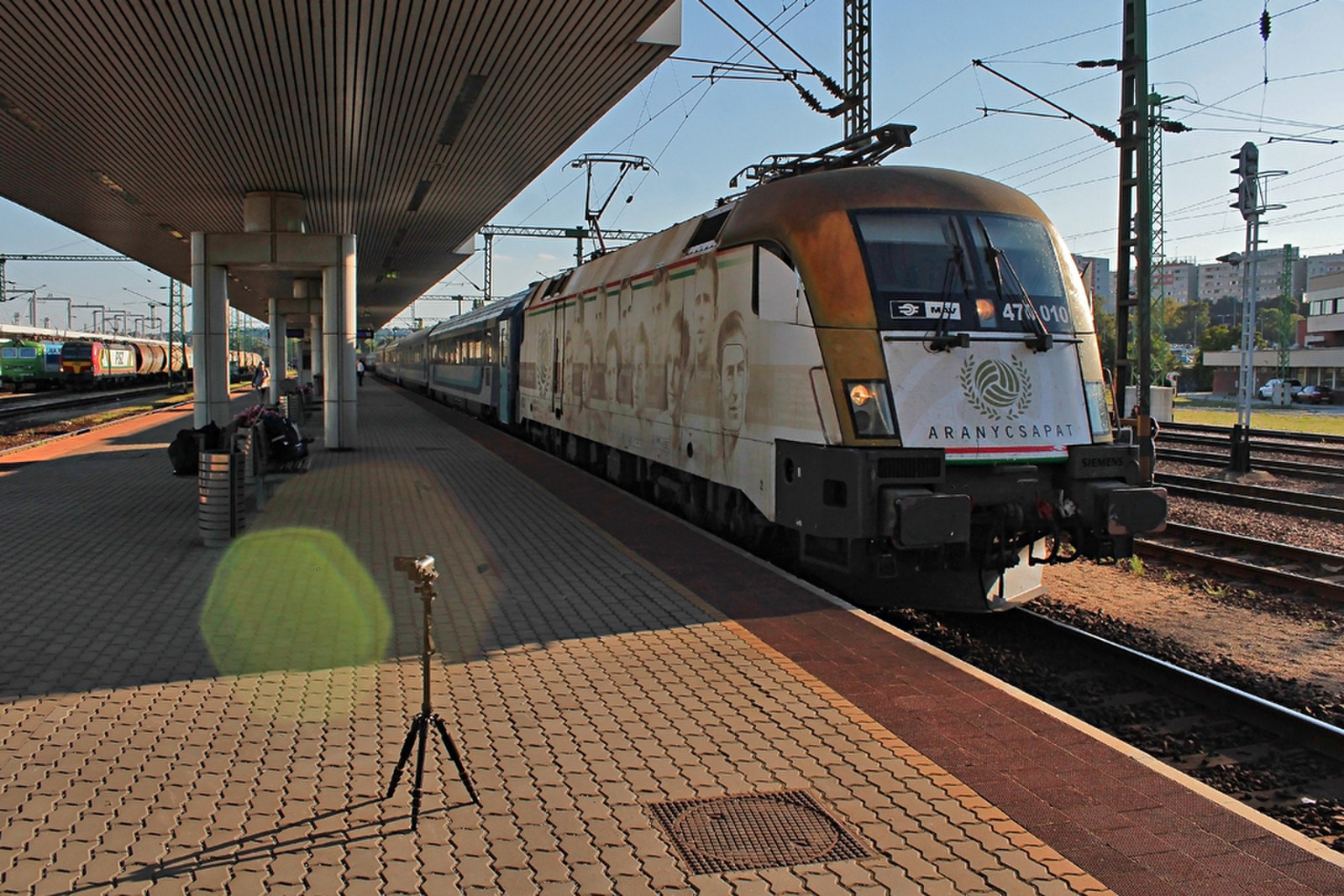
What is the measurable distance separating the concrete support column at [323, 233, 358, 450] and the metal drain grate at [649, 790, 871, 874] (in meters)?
17.1

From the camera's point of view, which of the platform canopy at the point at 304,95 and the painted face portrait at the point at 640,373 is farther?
the painted face portrait at the point at 640,373

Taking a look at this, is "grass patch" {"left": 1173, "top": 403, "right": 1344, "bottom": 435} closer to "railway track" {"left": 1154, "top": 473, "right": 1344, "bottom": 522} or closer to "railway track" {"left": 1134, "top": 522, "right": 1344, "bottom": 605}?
"railway track" {"left": 1154, "top": 473, "right": 1344, "bottom": 522}

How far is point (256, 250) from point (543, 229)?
91.5 ft

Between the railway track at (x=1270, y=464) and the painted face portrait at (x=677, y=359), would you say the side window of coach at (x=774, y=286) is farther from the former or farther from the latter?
the railway track at (x=1270, y=464)

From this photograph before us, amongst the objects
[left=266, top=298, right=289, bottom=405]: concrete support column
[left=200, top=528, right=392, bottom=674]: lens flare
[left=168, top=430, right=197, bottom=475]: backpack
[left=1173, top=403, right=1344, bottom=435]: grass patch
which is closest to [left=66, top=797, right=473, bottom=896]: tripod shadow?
[left=200, top=528, right=392, bottom=674]: lens flare

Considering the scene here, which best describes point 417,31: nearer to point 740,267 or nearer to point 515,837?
point 740,267

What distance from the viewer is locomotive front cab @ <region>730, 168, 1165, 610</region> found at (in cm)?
728

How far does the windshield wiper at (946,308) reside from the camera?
7492 mm

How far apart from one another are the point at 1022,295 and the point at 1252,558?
517 cm

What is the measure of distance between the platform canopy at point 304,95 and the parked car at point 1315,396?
4385 cm

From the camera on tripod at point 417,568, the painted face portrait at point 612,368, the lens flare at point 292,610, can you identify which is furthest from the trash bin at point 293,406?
the camera on tripod at point 417,568

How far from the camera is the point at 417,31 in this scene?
11.1 meters

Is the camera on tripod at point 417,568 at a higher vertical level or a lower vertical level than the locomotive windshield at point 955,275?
lower

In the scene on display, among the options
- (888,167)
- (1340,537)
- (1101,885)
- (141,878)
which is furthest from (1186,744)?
(1340,537)
